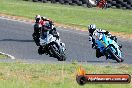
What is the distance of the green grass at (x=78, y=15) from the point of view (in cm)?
3559

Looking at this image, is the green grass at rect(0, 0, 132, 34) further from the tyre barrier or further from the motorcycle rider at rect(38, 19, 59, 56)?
the motorcycle rider at rect(38, 19, 59, 56)

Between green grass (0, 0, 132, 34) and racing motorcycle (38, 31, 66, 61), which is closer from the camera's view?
racing motorcycle (38, 31, 66, 61)

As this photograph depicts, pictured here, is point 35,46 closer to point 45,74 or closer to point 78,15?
point 45,74

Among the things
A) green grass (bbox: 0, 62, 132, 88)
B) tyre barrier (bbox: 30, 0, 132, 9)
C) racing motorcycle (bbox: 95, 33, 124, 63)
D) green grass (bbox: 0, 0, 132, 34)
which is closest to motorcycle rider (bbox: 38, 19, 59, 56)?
racing motorcycle (bbox: 95, 33, 124, 63)

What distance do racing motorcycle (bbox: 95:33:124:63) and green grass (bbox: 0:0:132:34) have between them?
2134 centimetres

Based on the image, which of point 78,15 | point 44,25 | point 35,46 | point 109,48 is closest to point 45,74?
point 109,48

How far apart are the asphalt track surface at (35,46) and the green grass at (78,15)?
161 inches

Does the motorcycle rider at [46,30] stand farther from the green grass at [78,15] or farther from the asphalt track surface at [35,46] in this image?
the green grass at [78,15]

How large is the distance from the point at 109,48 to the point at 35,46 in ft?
36.3

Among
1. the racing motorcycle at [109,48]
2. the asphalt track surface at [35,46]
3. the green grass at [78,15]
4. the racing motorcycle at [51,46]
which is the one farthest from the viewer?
the green grass at [78,15]

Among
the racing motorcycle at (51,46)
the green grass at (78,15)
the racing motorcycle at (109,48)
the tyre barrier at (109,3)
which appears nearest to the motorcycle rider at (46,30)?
the racing motorcycle at (51,46)

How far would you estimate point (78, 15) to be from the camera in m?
41.4

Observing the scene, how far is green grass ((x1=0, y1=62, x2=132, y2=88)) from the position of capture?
11828 millimetres

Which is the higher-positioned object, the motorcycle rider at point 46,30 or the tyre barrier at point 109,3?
the motorcycle rider at point 46,30
